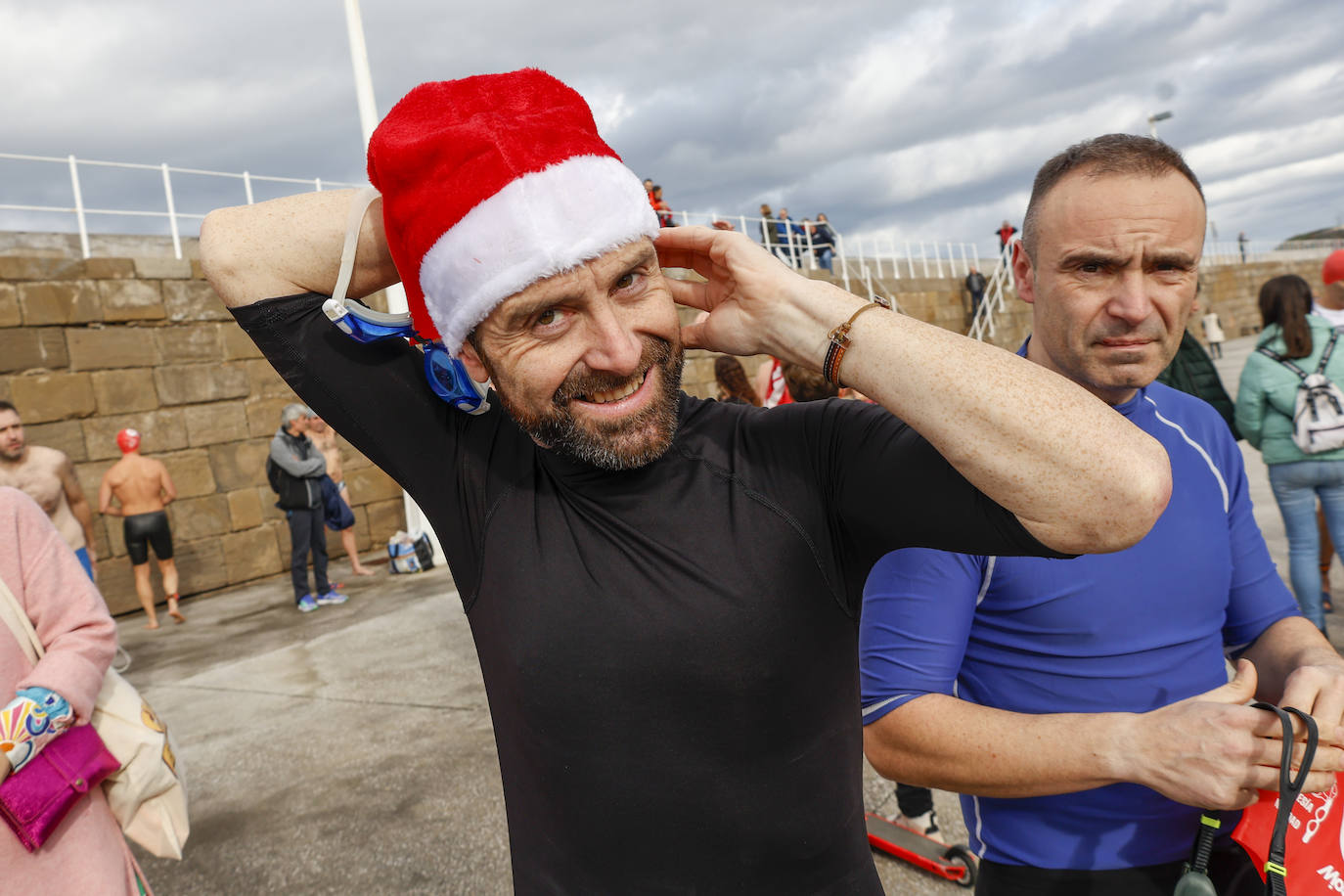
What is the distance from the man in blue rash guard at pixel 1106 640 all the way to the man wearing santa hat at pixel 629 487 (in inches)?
9.0

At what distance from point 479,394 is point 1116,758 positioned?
1.08 metres

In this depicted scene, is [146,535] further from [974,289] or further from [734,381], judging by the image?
[974,289]

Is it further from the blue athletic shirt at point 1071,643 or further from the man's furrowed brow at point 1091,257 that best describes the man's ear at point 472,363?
the man's furrowed brow at point 1091,257

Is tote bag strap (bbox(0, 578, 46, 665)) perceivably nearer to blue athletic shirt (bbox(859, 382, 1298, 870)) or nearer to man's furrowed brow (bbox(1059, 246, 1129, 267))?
blue athletic shirt (bbox(859, 382, 1298, 870))

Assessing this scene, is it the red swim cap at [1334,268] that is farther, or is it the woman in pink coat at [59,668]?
the red swim cap at [1334,268]

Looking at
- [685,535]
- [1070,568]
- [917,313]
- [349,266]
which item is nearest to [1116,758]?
[1070,568]

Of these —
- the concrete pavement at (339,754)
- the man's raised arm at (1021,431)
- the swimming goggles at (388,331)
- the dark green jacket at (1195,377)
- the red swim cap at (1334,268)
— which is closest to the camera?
the man's raised arm at (1021,431)

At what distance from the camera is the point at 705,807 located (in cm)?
119

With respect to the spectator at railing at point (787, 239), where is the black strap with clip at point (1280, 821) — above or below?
below

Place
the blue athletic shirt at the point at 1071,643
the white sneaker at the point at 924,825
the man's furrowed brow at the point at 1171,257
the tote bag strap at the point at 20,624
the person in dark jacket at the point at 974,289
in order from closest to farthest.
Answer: the blue athletic shirt at the point at 1071,643, the man's furrowed brow at the point at 1171,257, the tote bag strap at the point at 20,624, the white sneaker at the point at 924,825, the person in dark jacket at the point at 974,289

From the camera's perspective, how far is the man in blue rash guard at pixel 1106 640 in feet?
4.26

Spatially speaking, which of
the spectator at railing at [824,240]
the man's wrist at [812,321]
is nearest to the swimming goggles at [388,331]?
the man's wrist at [812,321]

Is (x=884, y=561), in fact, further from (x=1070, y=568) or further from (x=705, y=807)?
(x=705, y=807)

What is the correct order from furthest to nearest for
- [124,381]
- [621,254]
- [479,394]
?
[124,381] < [479,394] < [621,254]
